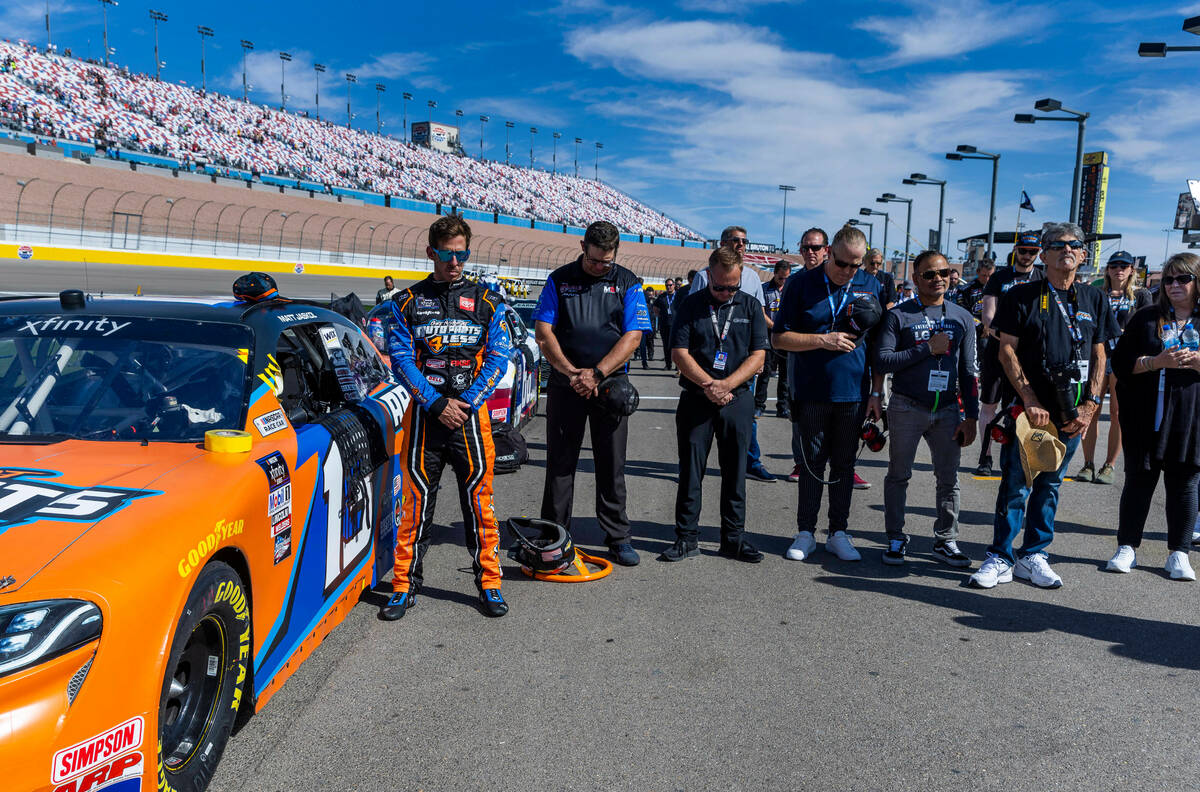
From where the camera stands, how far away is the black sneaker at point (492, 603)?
4207mm

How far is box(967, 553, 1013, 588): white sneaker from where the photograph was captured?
474cm

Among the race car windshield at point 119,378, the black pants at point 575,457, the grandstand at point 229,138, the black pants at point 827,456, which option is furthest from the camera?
the grandstand at point 229,138

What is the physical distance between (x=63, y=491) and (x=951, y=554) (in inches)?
186

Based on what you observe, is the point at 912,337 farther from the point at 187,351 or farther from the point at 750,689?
the point at 187,351

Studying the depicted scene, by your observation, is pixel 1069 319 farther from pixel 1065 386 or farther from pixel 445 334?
pixel 445 334

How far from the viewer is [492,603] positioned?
423 centimetres

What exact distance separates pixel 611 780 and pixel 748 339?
3.06 m

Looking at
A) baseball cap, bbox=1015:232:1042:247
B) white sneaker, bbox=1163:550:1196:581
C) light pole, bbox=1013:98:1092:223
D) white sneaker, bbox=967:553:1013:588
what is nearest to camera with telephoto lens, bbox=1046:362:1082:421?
white sneaker, bbox=967:553:1013:588

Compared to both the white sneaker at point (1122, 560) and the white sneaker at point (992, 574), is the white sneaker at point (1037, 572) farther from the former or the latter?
the white sneaker at point (1122, 560)

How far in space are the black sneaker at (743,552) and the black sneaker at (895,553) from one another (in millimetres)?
787

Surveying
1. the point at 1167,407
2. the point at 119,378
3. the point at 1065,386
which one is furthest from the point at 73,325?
the point at 1167,407

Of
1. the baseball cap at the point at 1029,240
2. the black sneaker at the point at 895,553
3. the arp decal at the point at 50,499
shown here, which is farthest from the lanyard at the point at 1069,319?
the arp decal at the point at 50,499

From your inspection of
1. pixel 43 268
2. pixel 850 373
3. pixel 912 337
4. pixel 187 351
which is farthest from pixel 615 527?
pixel 43 268

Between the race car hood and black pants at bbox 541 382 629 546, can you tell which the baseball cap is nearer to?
black pants at bbox 541 382 629 546
